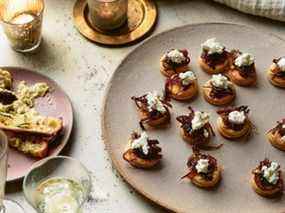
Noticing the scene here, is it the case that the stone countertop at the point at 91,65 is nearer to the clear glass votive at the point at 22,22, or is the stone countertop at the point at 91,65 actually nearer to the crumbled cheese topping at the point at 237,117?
the clear glass votive at the point at 22,22

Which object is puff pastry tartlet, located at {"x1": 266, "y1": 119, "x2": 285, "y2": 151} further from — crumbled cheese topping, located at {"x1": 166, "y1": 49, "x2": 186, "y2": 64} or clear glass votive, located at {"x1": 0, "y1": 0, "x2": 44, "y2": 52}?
clear glass votive, located at {"x1": 0, "y1": 0, "x2": 44, "y2": 52}

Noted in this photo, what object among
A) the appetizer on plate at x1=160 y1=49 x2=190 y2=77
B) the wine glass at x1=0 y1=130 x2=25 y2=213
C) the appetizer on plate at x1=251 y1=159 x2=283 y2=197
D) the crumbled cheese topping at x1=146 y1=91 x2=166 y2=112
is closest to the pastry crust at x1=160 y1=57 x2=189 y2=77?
the appetizer on plate at x1=160 y1=49 x2=190 y2=77

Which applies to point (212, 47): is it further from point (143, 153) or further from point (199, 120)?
point (143, 153)

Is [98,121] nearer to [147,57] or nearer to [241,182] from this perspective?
[147,57]

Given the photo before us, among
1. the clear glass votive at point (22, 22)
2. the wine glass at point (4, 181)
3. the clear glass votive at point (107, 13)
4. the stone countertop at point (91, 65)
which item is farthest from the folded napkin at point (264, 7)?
the wine glass at point (4, 181)

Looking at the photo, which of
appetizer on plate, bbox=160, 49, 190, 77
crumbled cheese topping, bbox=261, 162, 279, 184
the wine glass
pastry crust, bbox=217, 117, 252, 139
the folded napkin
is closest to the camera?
the wine glass
